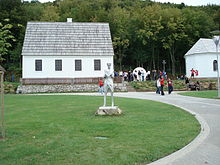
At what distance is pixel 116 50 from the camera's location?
2203 inches

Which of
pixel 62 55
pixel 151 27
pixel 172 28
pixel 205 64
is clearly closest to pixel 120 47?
pixel 151 27

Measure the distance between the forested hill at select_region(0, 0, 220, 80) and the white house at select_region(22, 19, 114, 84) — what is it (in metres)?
13.3

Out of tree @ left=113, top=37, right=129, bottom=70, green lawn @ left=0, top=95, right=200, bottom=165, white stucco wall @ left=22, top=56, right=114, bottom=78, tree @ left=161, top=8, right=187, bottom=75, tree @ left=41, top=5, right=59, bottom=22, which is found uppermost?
tree @ left=41, top=5, right=59, bottom=22


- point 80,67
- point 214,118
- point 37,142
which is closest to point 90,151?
point 37,142

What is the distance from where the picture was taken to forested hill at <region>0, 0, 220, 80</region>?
49.1 metres

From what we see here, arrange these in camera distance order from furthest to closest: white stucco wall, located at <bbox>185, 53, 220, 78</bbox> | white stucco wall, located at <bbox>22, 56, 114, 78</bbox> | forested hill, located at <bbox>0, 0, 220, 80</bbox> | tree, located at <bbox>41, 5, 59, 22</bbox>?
tree, located at <bbox>41, 5, 59, 22</bbox>, forested hill, located at <bbox>0, 0, 220, 80</bbox>, white stucco wall, located at <bbox>185, 53, 220, 78</bbox>, white stucco wall, located at <bbox>22, 56, 114, 78</bbox>

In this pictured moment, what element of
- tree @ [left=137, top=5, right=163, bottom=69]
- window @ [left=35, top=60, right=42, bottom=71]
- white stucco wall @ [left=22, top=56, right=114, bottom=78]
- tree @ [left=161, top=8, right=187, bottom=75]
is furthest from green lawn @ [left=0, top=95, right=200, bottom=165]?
tree @ [left=161, top=8, right=187, bottom=75]

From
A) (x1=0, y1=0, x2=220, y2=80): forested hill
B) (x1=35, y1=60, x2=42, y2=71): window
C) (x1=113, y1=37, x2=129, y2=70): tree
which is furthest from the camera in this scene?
(x1=113, y1=37, x2=129, y2=70): tree

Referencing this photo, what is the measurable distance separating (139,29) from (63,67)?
23.9m

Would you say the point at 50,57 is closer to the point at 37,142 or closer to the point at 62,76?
the point at 62,76

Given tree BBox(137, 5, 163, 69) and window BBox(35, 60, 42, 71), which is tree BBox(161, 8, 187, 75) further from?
window BBox(35, 60, 42, 71)

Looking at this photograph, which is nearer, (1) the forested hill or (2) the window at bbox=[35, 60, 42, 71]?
(2) the window at bbox=[35, 60, 42, 71]

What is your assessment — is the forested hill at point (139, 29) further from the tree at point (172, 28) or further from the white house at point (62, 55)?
the white house at point (62, 55)

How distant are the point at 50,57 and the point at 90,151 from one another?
2947cm
